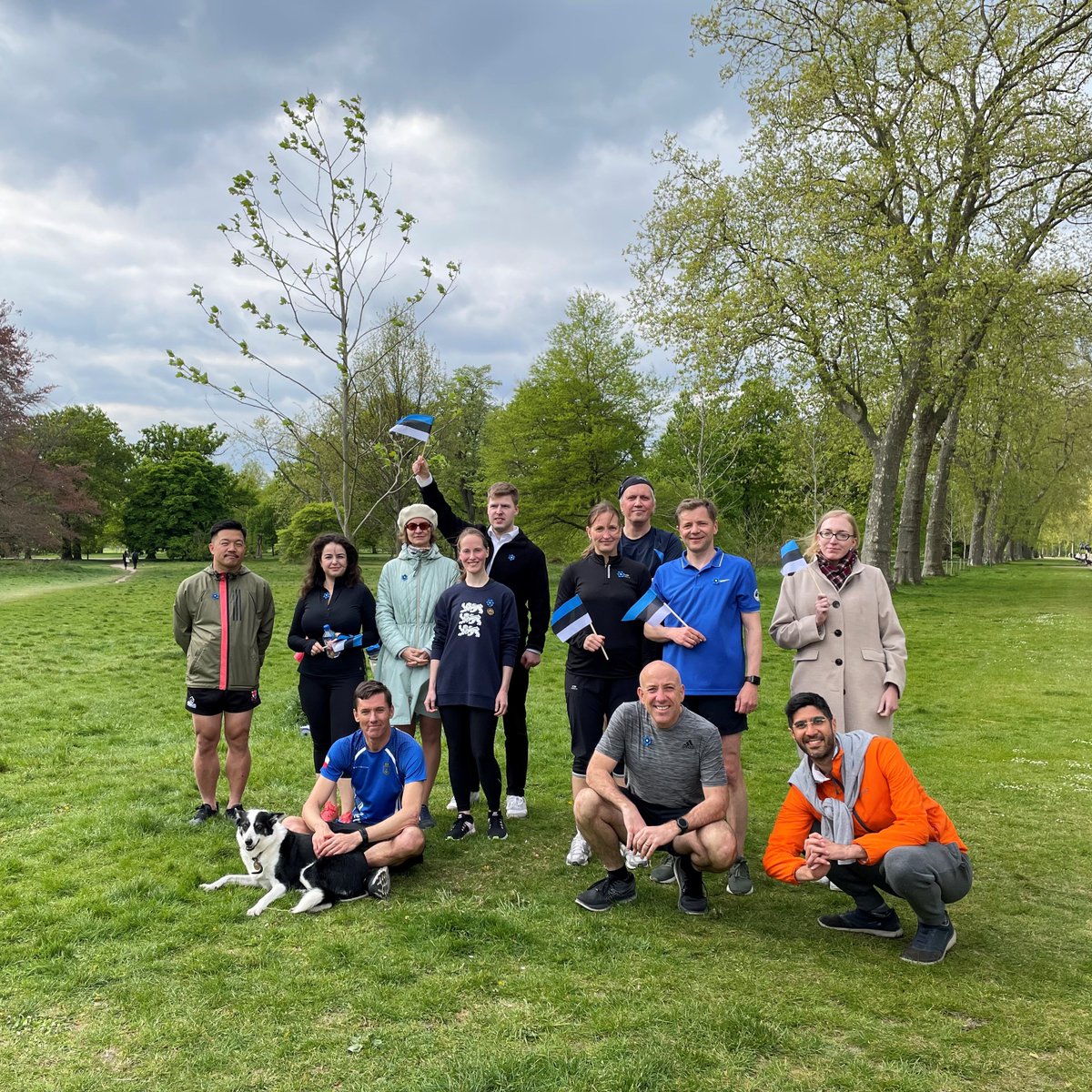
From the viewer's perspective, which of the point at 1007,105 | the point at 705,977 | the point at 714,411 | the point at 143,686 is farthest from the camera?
the point at 714,411

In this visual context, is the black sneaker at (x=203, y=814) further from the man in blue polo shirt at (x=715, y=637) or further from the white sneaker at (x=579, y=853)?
the man in blue polo shirt at (x=715, y=637)

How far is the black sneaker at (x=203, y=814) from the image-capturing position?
5.49m

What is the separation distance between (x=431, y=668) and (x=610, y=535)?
147cm

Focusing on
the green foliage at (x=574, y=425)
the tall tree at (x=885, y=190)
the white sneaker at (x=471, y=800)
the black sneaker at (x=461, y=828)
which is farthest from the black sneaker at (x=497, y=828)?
the green foliage at (x=574, y=425)

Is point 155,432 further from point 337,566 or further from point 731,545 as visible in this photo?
point 337,566

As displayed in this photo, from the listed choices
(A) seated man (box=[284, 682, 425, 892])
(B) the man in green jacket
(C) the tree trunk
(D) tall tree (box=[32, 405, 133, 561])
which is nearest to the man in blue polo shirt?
(A) seated man (box=[284, 682, 425, 892])

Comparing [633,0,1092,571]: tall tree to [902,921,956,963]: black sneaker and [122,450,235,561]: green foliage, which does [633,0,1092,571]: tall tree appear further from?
[122,450,235,561]: green foliage

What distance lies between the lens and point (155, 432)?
62.0m

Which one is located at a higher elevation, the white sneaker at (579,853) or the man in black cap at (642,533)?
the man in black cap at (642,533)

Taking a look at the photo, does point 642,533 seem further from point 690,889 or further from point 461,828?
point 461,828

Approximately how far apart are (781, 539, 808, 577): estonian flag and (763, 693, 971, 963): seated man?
913 mm

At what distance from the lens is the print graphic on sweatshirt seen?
5.08m

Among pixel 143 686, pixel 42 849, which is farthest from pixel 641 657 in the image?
pixel 143 686

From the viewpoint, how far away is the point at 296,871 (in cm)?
432
